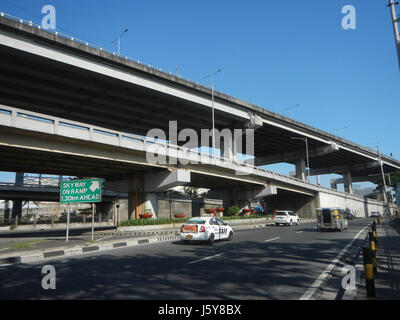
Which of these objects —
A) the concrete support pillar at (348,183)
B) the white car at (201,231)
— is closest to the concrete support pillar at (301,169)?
the concrete support pillar at (348,183)

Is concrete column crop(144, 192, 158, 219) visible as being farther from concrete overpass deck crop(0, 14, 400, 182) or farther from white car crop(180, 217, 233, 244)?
white car crop(180, 217, 233, 244)

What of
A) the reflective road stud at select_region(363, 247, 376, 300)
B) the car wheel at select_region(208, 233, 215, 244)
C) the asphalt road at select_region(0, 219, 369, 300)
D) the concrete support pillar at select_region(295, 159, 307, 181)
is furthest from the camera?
the concrete support pillar at select_region(295, 159, 307, 181)

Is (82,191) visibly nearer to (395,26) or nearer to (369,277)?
(369,277)

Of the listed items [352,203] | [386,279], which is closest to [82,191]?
[386,279]

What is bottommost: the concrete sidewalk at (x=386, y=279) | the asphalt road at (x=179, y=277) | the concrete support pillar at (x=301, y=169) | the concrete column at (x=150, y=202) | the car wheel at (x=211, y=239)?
the concrete sidewalk at (x=386, y=279)

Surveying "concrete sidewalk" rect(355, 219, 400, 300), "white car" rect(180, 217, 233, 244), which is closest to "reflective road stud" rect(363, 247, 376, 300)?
"concrete sidewalk" rect(355, 219, 400, 300)

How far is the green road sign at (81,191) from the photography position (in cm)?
1709

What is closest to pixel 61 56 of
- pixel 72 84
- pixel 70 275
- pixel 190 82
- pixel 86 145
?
pixel 72 84

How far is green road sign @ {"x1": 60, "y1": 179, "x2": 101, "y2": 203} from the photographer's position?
17094 millimetres

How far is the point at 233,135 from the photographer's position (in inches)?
1944

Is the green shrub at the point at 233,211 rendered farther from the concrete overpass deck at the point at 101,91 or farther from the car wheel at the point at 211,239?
the car wheel at the point at 211,239

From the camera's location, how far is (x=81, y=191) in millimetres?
17469

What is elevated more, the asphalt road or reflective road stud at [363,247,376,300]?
reflective road stud at [363,247,376,300]
